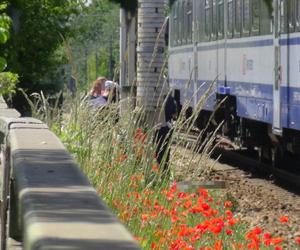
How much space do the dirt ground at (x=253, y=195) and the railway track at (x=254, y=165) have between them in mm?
233

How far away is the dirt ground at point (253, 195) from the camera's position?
34.1ft

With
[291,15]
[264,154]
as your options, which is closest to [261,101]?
[291,15]

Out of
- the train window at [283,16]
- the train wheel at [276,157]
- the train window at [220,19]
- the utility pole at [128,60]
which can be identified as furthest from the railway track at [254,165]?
the train window at [220,19]

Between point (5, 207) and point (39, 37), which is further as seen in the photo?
point (39, 37)

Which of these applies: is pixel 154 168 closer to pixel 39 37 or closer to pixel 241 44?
pixel 39 37

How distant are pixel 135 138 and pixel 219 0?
10332 millimetres

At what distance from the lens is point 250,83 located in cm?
1777

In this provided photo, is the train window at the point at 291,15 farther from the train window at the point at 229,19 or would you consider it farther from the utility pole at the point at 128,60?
the train window at the point at 229,19

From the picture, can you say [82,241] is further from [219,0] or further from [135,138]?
[219,0]

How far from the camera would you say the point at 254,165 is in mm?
19125

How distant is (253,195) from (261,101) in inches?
98.4

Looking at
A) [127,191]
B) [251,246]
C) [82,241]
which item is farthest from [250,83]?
[82,241]

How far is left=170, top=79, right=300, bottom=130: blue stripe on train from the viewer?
15086mm

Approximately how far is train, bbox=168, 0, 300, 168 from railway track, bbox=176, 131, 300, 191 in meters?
0.22
